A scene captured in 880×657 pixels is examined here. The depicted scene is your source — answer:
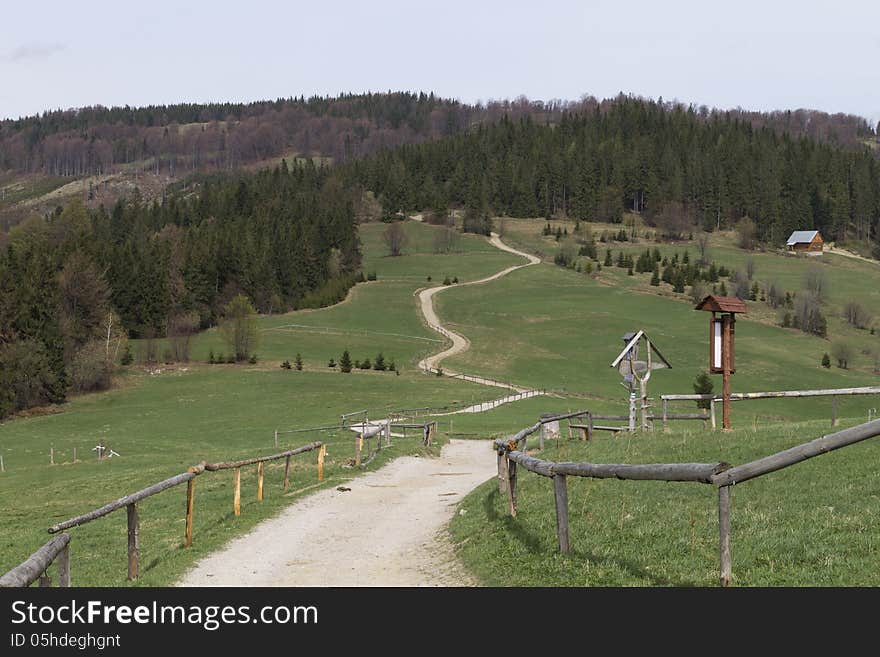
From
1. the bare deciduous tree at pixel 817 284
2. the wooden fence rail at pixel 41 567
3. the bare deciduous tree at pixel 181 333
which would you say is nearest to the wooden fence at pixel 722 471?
the wooden fence rail at pixel 41 567

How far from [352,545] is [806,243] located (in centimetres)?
19113

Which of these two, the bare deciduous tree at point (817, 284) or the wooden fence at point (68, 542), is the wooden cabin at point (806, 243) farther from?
the wooden fence at point (68, 542)

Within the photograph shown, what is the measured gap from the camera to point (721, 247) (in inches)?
7446

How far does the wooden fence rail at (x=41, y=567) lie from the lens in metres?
7.75

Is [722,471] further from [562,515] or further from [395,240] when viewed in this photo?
[395,240]

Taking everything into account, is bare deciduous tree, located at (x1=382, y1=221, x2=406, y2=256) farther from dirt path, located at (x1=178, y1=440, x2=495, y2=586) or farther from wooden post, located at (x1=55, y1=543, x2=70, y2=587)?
wooden post, located at (x1=55, y1=543, x2=70, y2=587)

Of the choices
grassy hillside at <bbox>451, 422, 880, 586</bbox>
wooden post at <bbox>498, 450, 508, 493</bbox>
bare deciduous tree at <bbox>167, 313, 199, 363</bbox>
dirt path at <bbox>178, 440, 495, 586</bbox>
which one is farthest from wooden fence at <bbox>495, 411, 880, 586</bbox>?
bare deciduous tree at <bbox>167, 313, 199, 363</bbox>

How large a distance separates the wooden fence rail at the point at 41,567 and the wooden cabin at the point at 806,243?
638 ft

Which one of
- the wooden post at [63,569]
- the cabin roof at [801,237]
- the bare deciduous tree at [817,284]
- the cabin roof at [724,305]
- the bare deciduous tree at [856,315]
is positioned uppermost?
the cabin roof at [801,237]

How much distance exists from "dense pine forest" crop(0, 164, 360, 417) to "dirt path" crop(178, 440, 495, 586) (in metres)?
57.5

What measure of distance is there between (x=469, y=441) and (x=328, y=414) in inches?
718

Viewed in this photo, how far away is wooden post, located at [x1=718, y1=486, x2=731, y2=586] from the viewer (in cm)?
820
